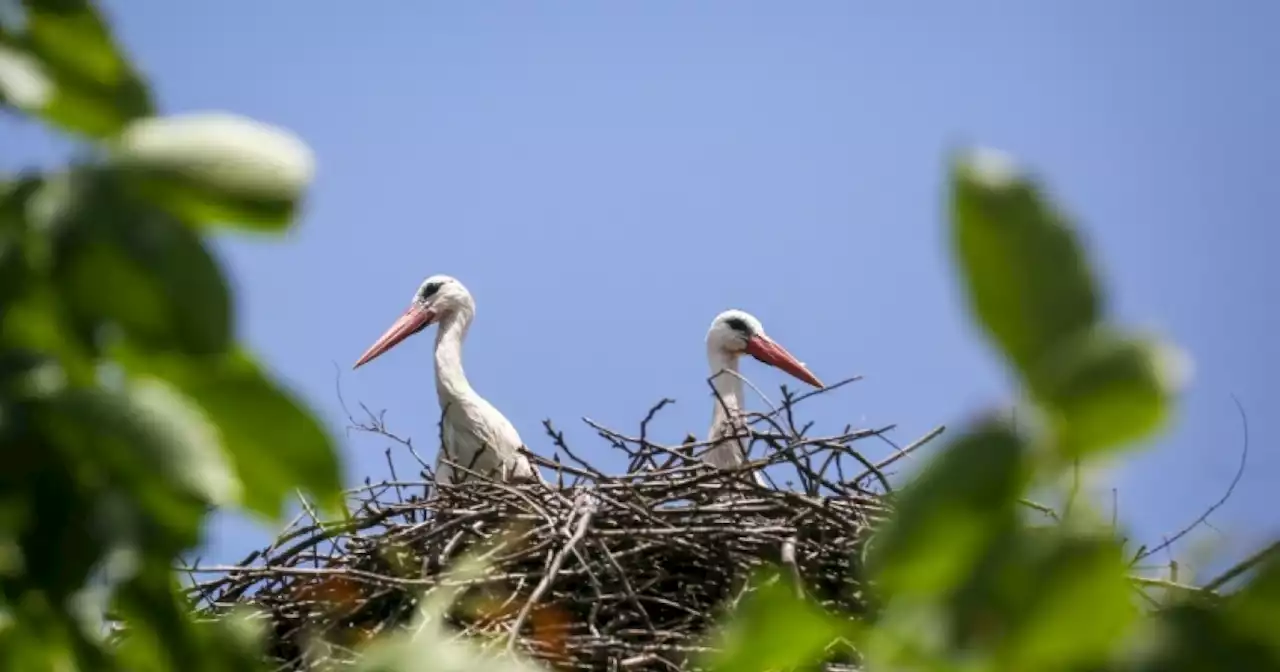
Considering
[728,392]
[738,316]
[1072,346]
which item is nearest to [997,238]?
[1072,346]

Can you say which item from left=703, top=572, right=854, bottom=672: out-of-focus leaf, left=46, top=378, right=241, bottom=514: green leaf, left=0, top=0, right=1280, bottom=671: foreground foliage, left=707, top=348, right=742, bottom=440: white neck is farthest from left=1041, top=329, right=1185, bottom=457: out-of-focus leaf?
left=707, top=348, right=742, bottom=440: white neck

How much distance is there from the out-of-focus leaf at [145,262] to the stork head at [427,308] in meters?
6.08

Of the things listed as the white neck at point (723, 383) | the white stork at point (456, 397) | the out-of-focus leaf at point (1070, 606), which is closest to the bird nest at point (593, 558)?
the white stork at point (456, 397)

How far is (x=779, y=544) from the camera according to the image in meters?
2.94

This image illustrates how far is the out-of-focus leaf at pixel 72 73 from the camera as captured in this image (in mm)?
463

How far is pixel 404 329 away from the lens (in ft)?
21.7

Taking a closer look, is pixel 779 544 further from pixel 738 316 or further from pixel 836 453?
pixel 738 316

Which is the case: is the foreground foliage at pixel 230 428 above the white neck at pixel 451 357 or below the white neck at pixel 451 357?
below

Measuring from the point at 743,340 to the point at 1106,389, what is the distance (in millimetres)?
6207

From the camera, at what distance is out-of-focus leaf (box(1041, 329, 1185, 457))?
1.16ft

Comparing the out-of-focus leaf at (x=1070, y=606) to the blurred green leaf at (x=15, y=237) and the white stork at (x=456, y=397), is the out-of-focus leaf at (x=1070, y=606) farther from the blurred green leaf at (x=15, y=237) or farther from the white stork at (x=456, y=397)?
the white stork at (x=456, y=397)

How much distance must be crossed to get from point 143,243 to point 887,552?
198mm

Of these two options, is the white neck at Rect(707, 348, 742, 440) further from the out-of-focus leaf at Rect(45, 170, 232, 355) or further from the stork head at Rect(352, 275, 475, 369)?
the out-of-focus leaf at Rect(45, 170, 232, 355)

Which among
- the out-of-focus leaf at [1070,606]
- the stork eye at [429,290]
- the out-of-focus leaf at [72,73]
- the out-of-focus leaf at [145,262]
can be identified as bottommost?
the out-of-focus leaf at [1070,606]
